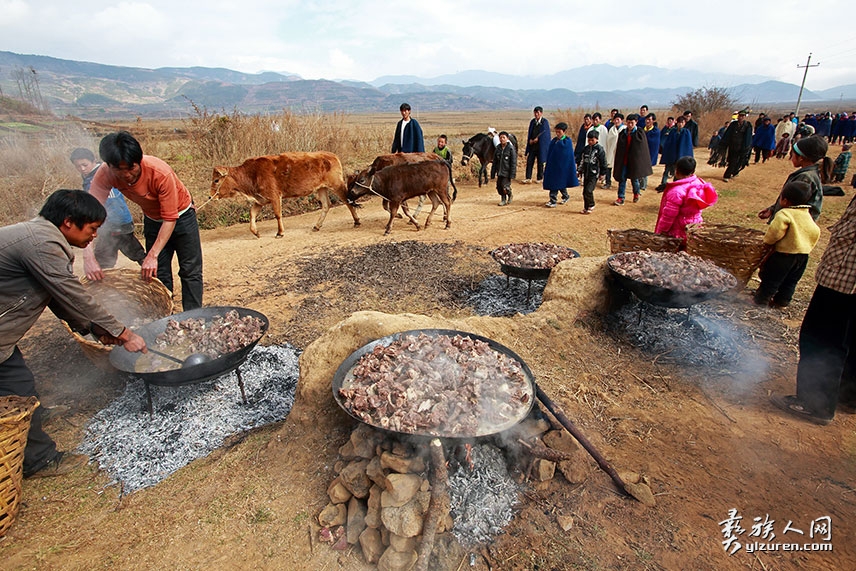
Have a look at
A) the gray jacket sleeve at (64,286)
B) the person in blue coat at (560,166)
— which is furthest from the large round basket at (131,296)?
the person in blue coat at (560,166)

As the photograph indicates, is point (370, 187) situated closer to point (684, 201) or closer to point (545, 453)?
point (684, 201)

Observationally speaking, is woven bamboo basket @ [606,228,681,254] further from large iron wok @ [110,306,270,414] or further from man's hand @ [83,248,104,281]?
man's hand @ [83,248,104,281]

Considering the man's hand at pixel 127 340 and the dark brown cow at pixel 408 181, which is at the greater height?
the dark brown cow at pixel 408 181

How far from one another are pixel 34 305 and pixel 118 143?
61.6 inches

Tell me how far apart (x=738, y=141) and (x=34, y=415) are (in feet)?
55.6

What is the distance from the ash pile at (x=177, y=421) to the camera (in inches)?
124

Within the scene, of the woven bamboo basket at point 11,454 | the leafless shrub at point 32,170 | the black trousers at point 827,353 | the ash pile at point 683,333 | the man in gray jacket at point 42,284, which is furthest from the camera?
the leafless shrub at point 32,170

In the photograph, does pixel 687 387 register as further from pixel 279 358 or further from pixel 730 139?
pixel 730 139

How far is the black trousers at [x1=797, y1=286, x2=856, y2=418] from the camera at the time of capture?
3.34 meters

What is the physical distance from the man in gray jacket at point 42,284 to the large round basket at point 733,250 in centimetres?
584

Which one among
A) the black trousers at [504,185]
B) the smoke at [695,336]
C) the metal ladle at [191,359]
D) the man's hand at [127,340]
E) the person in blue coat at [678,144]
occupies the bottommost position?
the smoke at [695,336]

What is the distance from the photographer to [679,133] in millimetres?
12680

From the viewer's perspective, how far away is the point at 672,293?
4.04 metres

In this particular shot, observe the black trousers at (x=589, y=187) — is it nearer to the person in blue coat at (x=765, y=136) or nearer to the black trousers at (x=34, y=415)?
the black trousers at (x=34, y=415)
